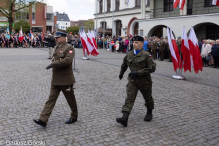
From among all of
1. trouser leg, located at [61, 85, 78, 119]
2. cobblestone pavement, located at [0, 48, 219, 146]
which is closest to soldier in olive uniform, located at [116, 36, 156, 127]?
cobblestone pavement, located at [0, 48, 219, 146]

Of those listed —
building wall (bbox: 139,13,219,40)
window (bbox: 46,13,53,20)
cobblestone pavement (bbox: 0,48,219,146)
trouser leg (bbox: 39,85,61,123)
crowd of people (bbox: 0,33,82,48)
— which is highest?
window (bbox: 46,13,53,20)

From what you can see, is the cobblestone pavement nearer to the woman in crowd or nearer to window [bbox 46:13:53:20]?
the woman in crowd

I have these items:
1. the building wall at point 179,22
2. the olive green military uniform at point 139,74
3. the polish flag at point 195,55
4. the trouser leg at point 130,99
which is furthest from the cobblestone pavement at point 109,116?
the building wall at point 179,22

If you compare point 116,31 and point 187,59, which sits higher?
point 116,31

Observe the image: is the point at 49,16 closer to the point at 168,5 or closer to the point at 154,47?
the point at 168,5

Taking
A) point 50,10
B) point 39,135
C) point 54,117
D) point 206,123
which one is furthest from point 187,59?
point 50,10

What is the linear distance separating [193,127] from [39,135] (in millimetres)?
2851

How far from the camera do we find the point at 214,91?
864cm

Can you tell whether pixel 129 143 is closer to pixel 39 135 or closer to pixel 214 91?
pixel 39 135

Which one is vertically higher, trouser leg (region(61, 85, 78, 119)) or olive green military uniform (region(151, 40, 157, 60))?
olive green military uniform (region(151, 40, 157, 60))

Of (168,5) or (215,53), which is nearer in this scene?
(215,53)

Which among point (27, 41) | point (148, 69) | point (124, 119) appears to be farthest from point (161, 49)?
point (27, 41)

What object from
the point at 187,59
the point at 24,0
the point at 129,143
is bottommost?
the point at 129,143

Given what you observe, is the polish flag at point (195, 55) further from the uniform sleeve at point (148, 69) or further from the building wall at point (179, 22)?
the building wall at point (179, 22)
